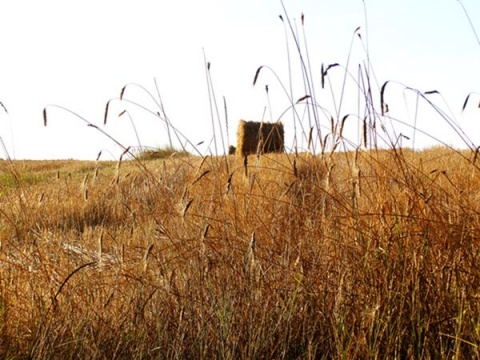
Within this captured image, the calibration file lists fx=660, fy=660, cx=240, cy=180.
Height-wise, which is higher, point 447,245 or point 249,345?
point 447,245

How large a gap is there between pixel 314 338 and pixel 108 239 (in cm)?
282

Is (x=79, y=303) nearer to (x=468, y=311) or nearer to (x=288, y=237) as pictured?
(x=288, y=237)

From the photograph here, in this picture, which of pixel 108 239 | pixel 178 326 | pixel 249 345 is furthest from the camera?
pixel 108 239

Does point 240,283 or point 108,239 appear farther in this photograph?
point 108,239

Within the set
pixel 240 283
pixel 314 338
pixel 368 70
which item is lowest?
pixel 314 338

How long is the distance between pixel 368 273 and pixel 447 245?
383 millimetres

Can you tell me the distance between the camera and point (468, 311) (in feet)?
8.25

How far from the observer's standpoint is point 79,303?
3035mm

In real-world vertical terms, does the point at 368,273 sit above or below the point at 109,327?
above

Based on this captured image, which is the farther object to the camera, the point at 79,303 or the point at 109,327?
the point at 79,303

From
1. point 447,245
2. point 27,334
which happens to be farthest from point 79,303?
point 447,245

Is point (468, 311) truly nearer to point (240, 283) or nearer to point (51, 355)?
point (240, 283)

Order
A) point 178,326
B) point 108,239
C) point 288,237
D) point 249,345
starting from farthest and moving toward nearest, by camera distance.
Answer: point 108,239, point 288,237, point 178,326, point 249,345

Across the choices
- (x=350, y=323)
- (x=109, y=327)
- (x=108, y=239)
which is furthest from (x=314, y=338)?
(x=108, y=239)
